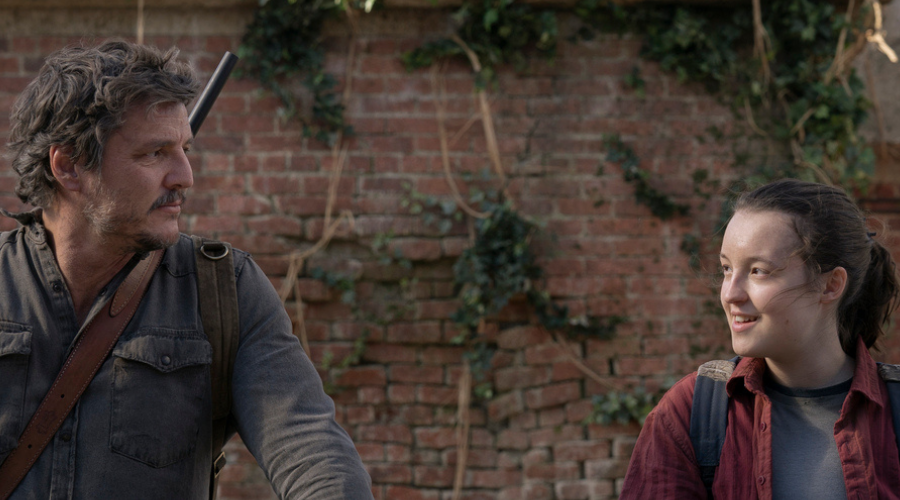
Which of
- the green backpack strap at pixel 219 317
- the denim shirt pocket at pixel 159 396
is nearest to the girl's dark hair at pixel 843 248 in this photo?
the green backpack strap at pixel 219 317

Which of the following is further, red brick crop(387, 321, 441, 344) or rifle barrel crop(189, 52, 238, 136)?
red brick crop(387, 321, 441, 344)

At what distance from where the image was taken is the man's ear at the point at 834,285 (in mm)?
1753

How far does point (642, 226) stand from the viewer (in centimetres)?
362

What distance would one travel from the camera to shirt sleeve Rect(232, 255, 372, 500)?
1600 millimetres

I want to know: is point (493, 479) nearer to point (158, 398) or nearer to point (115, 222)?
point (158, 398)

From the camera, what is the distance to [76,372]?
165 cm

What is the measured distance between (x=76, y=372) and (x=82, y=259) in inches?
10.3

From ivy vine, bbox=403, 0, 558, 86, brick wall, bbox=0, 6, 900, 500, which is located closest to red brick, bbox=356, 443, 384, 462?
brick wall, bbox=0, 6, 900, 500

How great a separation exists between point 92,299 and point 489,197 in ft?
6.88

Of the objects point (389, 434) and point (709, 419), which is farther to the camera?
point (389, 434)

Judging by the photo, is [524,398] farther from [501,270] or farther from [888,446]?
[888,446]

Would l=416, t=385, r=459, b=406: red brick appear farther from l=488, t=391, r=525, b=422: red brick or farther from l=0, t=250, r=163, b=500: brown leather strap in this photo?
l=0, t=250, r=163, b=500: brown leather strap

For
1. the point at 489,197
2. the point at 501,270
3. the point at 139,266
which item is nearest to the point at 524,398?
the point at 501,270

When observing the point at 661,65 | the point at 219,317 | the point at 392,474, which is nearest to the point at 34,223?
the point at 219,317
